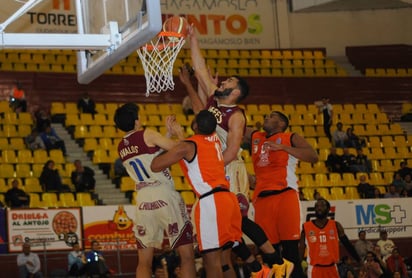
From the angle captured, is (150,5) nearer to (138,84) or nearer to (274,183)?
(274,183)

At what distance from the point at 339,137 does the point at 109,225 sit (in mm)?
8811

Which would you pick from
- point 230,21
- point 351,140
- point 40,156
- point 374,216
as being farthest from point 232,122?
point 230,21

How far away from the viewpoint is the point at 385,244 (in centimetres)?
1969

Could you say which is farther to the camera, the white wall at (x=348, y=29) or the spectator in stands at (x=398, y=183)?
the white wall at (x=348, y=29)

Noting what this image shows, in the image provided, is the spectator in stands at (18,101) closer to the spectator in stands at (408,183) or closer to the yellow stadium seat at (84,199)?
the yellow stadium seat at (84,199)

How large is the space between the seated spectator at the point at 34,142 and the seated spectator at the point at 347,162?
A: 312 inches

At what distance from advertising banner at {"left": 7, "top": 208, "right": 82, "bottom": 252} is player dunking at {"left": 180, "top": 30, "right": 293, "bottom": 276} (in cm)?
811

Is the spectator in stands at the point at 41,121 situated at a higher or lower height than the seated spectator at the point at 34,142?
higher

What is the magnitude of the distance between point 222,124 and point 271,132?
0.99 metres

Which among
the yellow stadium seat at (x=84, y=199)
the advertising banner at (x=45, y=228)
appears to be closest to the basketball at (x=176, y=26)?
the advertising banner at (x=45, y=228)

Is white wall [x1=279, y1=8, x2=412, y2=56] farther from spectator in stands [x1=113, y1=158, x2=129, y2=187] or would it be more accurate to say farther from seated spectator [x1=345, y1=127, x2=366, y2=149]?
spectator in stands [x1=113, y1=158, x2=129, y2=187]

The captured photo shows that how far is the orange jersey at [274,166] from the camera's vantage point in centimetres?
1070

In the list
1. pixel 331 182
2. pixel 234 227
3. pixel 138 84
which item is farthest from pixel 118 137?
pixel 234 227

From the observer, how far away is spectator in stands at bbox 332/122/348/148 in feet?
82.0
